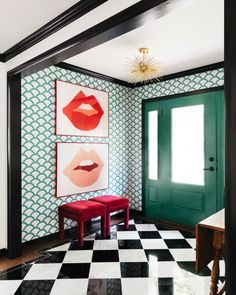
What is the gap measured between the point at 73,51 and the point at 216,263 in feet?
6.72

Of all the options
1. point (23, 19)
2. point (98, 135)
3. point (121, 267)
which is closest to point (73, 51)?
point (23, 19)

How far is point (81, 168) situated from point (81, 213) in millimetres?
797

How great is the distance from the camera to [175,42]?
2.70 metres

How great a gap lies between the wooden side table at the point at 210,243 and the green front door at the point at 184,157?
174 cm

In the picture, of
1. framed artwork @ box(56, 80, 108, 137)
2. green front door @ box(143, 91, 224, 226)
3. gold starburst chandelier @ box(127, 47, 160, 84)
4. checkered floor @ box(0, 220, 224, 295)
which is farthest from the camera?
green front door @ box(143, 91, 224, 226)

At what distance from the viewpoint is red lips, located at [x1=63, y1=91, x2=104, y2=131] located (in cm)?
345

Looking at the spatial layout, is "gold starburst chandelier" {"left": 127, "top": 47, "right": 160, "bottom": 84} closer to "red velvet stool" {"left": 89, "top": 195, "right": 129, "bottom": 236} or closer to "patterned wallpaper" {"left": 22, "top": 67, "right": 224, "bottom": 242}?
"patterned wallpaper" {"left": 22, "top": 67, "right": 224, "bottom": 242}

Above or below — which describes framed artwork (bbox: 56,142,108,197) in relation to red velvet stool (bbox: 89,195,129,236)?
above

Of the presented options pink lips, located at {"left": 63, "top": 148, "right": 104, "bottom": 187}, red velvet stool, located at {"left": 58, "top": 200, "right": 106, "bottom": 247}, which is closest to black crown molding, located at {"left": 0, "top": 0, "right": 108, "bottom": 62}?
pink lips, located at {"left": 63, "top": 148, "right": 104, "bottom": 187}

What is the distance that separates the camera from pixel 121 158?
4.33m

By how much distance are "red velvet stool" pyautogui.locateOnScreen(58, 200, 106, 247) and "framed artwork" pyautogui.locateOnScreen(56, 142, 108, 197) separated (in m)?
0.29

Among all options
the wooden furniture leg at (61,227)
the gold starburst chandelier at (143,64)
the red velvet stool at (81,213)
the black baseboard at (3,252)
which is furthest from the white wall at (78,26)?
the black baseboard at (3,252)

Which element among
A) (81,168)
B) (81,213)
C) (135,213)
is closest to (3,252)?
(81,213)

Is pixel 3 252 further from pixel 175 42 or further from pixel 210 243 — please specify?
pixel 175 42
